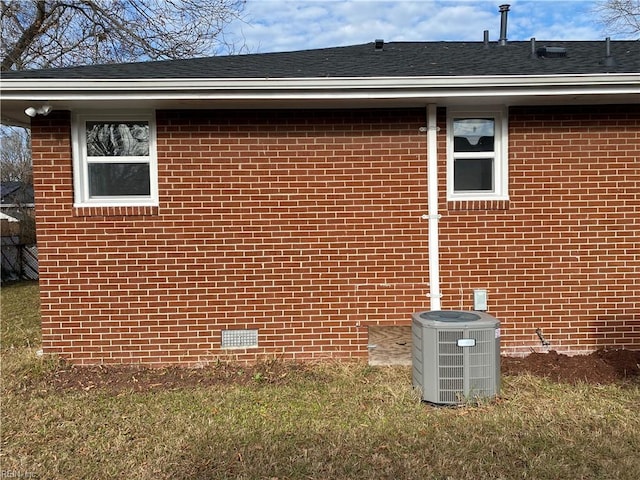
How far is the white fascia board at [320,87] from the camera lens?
15.8 feet

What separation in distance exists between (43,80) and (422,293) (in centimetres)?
447

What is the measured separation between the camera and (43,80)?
4.77 metres

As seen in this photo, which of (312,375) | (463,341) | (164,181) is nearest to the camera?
(463,341)

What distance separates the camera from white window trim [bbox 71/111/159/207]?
5.40m

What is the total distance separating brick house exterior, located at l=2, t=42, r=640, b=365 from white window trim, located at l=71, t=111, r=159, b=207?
0.16 feet

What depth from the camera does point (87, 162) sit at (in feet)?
17.9

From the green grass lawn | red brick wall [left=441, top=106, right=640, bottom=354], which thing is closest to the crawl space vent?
the green grass lawn

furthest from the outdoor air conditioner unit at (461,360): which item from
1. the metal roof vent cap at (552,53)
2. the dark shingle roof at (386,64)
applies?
the metal roof vent cap at (552,53)

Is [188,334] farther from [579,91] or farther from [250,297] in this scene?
[579,91]

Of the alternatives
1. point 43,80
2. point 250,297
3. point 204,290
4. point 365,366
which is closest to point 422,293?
point 365,366

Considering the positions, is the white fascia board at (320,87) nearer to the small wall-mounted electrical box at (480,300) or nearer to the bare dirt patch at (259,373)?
the small wall-mounted electrical box at (480,300)

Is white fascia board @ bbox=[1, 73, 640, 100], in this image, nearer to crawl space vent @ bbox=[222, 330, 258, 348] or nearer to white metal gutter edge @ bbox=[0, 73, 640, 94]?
white metal gutter edge @ bbox=[0, 73, 640, 94]

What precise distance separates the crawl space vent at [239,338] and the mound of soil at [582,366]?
8.81 feet

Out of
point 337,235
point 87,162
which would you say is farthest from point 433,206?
point 87,162
